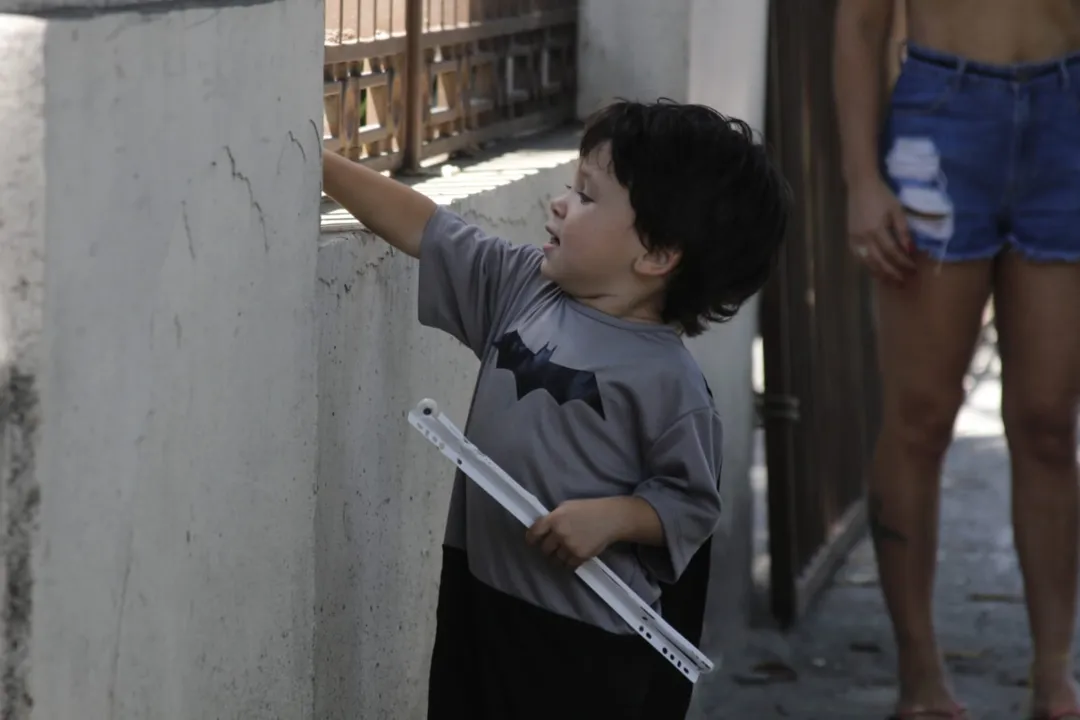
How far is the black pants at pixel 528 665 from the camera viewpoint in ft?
8.22

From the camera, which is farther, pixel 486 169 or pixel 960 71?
pixel 486 169

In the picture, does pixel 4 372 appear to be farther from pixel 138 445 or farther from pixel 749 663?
pixel 749 663

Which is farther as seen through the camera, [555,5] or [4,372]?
[555,5]

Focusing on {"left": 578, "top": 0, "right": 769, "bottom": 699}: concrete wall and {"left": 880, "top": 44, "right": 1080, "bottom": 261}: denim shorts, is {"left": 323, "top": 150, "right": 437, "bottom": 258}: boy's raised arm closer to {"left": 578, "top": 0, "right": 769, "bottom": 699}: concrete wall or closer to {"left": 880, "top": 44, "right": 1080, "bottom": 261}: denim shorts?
{"left": 880, "top": 44, "right": 1080, "bottom": 261}: denim shorts

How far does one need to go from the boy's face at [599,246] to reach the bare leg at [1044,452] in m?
1.33

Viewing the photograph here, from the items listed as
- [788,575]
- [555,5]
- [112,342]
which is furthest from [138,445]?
[788,575]

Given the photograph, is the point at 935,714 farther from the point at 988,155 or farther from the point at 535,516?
the point at 535,516

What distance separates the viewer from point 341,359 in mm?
2744

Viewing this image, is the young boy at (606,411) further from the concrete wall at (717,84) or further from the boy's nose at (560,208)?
the concrete wall at (717,84)

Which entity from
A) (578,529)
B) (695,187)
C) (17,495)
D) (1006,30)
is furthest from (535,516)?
(1006,30)

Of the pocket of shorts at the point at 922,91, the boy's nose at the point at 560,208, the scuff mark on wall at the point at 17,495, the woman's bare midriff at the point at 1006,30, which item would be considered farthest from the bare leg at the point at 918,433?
the scuff mark on wall at the point at 17,495

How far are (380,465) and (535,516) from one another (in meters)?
0.64

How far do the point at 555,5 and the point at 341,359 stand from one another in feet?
6.17

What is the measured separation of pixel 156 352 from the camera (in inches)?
79.9
